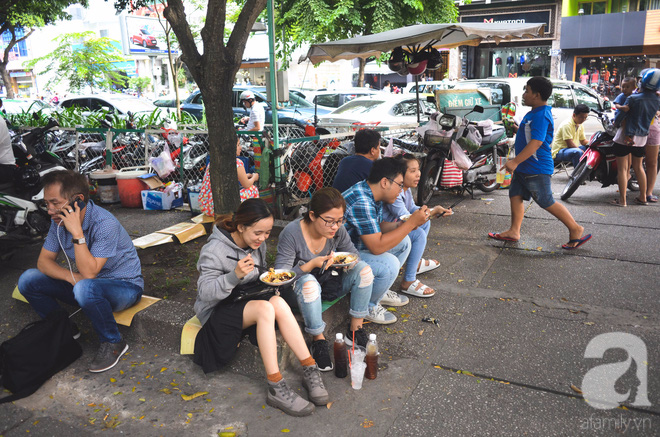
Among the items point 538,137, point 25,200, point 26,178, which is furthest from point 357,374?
point 26,178

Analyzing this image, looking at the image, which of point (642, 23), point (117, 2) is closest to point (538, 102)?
point (117, 2)

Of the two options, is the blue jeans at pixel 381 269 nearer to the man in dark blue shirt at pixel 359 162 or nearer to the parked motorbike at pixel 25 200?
the man in dark blue shirt at pixel 359 162

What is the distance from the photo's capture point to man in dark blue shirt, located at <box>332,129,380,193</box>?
15.2ft

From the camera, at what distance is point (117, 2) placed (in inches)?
244

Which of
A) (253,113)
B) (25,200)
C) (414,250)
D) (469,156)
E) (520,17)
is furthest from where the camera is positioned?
(520,17)

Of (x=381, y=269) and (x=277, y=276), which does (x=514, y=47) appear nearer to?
(x=381, y=269)

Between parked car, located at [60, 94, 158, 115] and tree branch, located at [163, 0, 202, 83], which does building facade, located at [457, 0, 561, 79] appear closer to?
parked car, located at [60, 94, 158, 115]

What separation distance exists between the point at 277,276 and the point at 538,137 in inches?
134

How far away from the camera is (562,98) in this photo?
10984 millimetres

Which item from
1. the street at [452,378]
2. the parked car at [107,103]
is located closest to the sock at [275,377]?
the street at [452,378]

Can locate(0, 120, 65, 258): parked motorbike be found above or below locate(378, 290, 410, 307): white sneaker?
above

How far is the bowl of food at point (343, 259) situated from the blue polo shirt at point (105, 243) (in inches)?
57.1

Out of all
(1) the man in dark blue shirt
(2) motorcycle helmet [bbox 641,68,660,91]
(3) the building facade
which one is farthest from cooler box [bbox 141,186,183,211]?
(3) the building facade

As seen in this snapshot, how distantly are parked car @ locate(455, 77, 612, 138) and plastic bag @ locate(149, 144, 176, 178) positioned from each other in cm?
643
